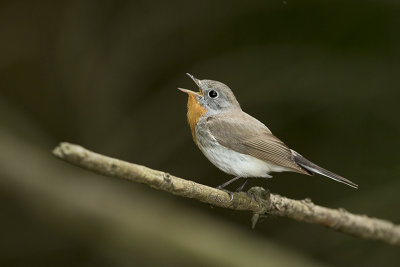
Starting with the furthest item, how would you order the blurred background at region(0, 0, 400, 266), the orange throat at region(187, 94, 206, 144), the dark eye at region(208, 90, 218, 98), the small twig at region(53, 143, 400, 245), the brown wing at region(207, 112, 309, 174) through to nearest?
1. the blurred background at region(0, 0, 400, 266)
2. the dark eye at region(208, 90, 218, 98)
3. the orange throat at region(187, 94, 206, 144)
4. the brown wing at region(207, 112, 309, 174)
5. the small twig at region(53, 143, 400, 245)

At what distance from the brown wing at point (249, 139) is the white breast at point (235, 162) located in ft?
0.16

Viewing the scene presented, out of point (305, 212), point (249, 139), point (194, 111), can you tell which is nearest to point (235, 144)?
point (249, 139)

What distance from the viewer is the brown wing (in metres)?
5.11

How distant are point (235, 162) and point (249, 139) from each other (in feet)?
0.94

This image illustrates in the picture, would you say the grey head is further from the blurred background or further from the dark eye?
the blurred background

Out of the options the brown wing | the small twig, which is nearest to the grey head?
the brown wing

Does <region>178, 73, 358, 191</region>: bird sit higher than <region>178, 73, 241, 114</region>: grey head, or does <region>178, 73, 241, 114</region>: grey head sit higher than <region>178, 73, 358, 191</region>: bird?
<region>178, 73, 241, 114</region>: grey head

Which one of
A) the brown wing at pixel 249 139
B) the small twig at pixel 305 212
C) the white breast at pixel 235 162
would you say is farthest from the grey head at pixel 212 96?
the small twig at pixel 305 212

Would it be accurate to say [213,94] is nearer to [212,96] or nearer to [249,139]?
[212,96]

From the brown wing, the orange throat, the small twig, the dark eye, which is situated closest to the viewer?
the small twig

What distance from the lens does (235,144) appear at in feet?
17.3

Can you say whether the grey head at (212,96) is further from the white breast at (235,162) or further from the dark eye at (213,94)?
the white breast at (235,162)

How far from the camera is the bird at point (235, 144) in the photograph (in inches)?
202

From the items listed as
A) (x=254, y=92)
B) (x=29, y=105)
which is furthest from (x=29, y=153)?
(x=254, y=92)
